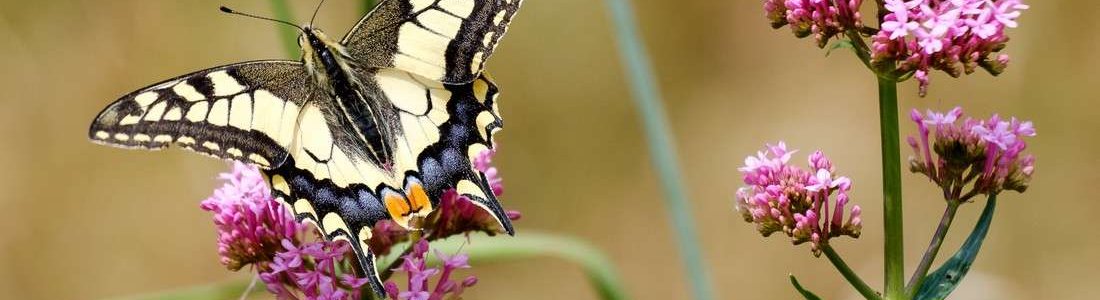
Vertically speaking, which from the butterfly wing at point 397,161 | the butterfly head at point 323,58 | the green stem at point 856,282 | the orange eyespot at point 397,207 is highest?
the butterfly head at point 323,58

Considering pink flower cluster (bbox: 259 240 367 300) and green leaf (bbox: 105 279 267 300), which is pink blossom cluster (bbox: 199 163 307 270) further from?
green leaf (bbox: 105 279 267 300)

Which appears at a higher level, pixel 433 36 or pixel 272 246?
pixel 433 36

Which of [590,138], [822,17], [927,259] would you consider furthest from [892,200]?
[590,138]

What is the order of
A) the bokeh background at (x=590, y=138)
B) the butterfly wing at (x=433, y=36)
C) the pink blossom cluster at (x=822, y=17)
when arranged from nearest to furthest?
1. the pink blossom cluster at (x=822, y=17)
2. the butterfly wing at (x=433, y=36)
3. the bokeh background at (x=590, y=138)

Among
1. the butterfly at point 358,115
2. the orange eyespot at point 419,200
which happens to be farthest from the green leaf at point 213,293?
A: the orange eyespot at point 419,200

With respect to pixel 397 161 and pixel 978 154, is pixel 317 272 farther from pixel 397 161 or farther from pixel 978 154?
pixel 978 154

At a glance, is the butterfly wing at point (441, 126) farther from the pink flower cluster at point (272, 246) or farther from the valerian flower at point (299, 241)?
the pink flower cluster at point (272, 246)
